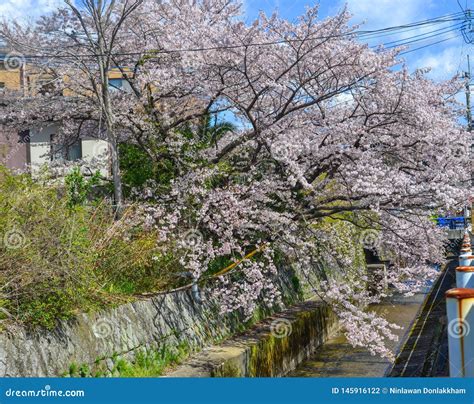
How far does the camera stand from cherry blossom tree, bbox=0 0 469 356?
36.1 ft

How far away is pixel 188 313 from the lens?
34.7 feet

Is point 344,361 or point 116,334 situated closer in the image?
point 116,334

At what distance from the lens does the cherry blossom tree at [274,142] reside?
11.0m

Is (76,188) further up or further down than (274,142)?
further down

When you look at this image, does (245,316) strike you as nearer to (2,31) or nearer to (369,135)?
(369,135)

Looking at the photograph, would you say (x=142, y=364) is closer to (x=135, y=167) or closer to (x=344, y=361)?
(x=135, y=167)

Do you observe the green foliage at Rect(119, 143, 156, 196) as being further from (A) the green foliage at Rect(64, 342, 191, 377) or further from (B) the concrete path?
(B) the concrete path

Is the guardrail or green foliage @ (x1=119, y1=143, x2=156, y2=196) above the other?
green foliage @ (x1=119, y1=143, x2=156, y2=196)

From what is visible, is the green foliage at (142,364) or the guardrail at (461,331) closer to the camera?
the guardrail at (461,331)

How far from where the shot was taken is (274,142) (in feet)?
36.4

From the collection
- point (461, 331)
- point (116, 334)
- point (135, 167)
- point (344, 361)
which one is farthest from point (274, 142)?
point (461, 331)

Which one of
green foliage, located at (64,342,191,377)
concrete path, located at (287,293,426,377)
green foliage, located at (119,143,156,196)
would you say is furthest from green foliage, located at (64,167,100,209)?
concrete path, located at (287,293,426,377)

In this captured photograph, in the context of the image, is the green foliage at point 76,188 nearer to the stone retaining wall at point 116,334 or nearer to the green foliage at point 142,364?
the stone retaining wall at point 116,334

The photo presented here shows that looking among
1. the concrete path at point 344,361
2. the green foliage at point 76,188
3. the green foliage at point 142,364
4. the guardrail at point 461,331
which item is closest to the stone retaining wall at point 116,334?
the green foliage at point 142,364
